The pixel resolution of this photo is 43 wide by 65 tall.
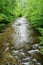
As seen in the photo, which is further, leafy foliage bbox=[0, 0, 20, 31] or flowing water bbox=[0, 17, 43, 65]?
leafy foliage bbox=[0, 0, 20, 31]

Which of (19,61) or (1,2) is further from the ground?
(1,2)

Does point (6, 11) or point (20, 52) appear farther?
point (6, 11)

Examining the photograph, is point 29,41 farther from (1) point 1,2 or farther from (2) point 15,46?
(1) point 1,2

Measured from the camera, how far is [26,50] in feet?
34.4

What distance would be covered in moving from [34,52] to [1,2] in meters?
8.34

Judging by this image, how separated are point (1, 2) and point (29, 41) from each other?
20.0ft

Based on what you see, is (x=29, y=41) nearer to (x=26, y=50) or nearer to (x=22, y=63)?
(x=26, y=50)

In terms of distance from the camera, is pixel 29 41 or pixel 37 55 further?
pixel 29 41

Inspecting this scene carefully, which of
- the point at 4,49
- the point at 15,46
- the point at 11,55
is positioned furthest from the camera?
the point at 15,46

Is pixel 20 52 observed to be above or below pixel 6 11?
below

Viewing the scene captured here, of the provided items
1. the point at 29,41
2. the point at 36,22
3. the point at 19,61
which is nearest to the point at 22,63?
the point at 19,61

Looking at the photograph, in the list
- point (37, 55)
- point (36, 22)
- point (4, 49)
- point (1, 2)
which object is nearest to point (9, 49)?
point (4, 49)

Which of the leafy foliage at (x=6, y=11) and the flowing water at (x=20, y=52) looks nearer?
the flowing water at (x=20, y=52)

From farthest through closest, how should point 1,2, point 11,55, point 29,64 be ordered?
point 1,2 → point 11,55 → point 29,64
